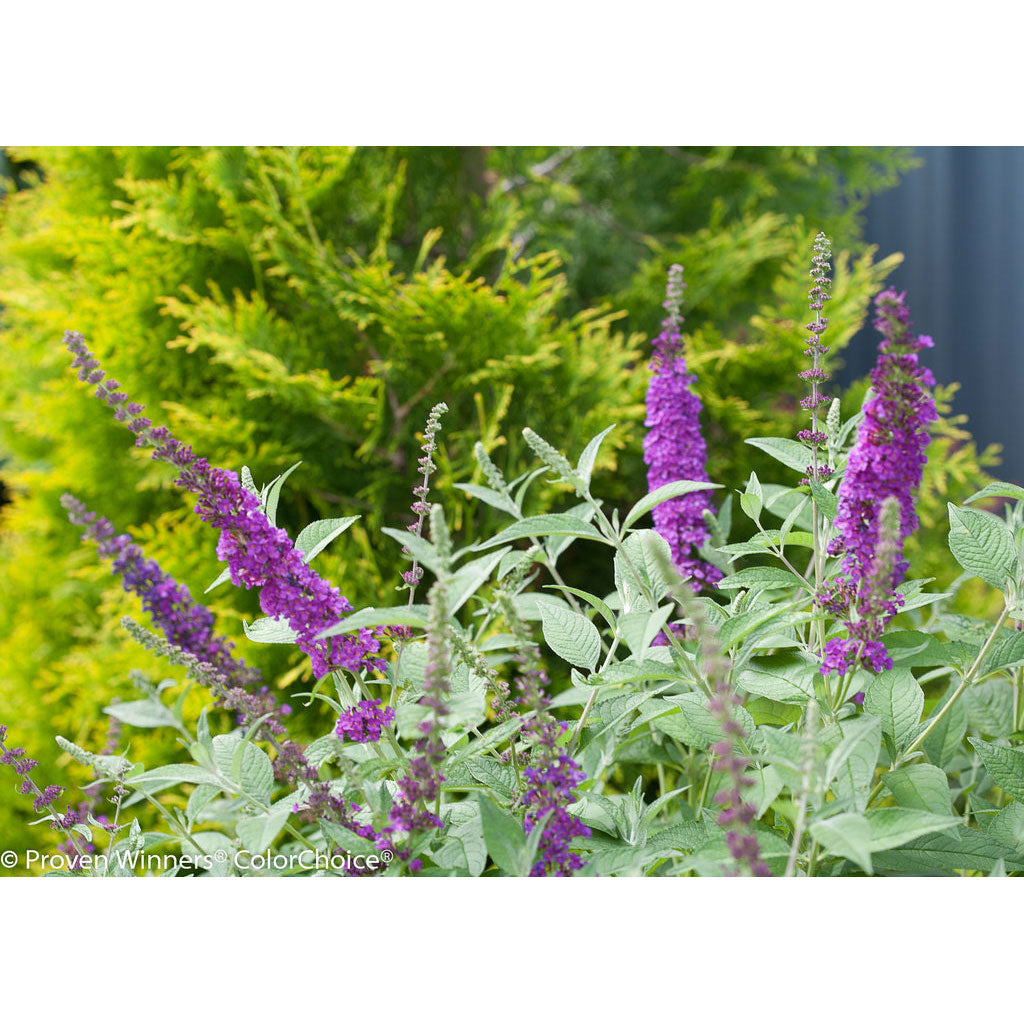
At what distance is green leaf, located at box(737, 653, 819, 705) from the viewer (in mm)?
586

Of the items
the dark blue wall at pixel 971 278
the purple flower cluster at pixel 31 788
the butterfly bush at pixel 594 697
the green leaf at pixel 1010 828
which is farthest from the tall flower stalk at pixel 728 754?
the dark blue wall at pixel 971 278

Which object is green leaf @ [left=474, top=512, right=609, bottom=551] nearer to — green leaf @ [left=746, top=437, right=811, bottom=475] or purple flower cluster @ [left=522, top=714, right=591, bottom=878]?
purple flower cluster @ [left=522, top=714, right=591, bottom=878]

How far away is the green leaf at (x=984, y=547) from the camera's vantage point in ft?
2.03

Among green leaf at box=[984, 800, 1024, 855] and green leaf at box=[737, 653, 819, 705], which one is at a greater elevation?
green leaf at box=[737, 653, 819, 705]

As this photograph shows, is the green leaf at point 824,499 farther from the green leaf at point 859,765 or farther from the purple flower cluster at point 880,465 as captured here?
the green leaf at point 859,765

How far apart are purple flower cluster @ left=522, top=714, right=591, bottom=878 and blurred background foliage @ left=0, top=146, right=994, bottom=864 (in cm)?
119

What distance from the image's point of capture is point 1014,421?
10.7 ft

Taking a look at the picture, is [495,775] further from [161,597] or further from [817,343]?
[817,343]

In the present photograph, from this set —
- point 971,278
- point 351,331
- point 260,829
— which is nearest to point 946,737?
point 260,829

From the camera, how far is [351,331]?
209 centimetres

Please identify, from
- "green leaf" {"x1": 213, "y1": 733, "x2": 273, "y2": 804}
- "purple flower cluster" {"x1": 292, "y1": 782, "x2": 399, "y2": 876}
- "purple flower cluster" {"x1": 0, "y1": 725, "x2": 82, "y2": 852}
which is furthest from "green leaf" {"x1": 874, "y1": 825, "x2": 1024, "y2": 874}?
"purple flower cluster" {"x1": 0, "y1": 725, "x2": 82, "y2": 852}

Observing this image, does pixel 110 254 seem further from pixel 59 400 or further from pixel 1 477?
pixel 1 477

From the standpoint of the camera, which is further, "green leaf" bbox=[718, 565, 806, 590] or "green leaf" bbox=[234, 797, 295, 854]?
"green leaf" bbox=[718, 565, 806, 590]
